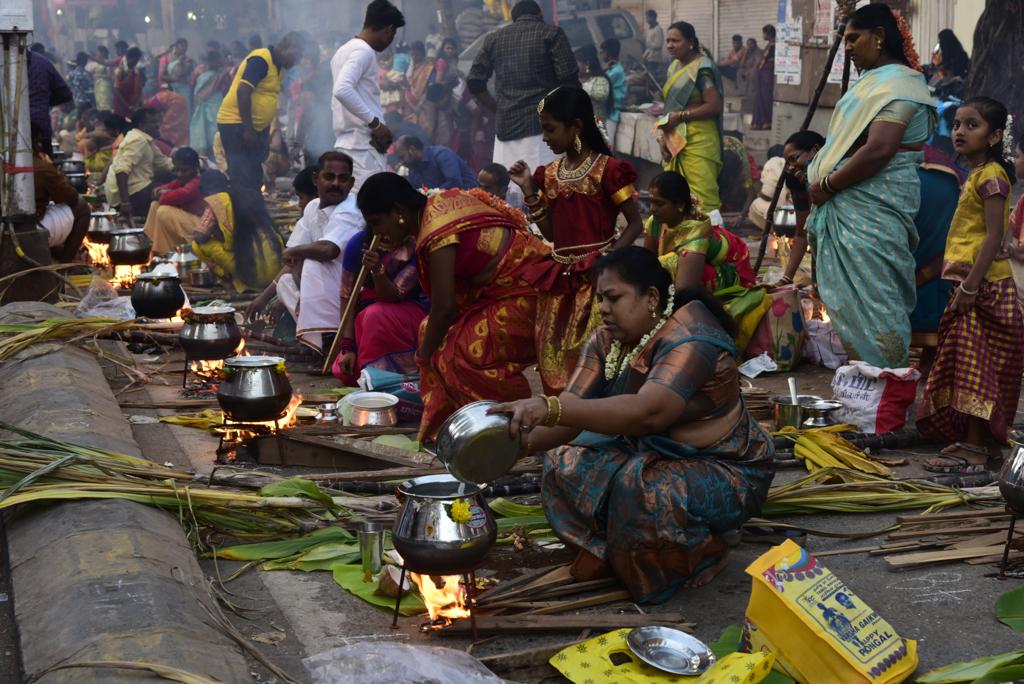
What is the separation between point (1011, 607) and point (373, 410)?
3.13m

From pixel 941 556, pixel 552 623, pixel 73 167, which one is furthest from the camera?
pixel 73 167

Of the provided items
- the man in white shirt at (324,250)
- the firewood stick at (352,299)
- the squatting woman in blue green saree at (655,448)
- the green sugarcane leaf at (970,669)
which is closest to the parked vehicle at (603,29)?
the man in white shirt at (324,250)

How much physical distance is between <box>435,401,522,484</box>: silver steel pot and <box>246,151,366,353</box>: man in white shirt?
3.80 meters

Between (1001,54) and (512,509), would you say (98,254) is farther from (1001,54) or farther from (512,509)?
(1001,54)

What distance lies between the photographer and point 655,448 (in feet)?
13.0

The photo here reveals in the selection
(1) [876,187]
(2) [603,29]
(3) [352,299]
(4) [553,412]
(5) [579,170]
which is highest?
(2) [603,29]

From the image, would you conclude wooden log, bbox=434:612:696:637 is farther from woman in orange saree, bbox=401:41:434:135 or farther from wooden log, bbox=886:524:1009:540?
woman in orange saree, bbox=401:41:434:135

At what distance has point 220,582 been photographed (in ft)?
13.2

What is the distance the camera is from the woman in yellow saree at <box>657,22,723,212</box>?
32.7ft

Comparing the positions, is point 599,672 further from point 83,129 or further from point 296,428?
point 83,129

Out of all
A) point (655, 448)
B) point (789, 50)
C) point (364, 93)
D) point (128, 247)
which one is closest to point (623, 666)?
point (655, 448)

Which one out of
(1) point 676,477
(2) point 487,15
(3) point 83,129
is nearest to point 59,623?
(1) point 676,477

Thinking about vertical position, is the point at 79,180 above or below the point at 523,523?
above

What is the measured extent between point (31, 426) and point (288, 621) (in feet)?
5.52
